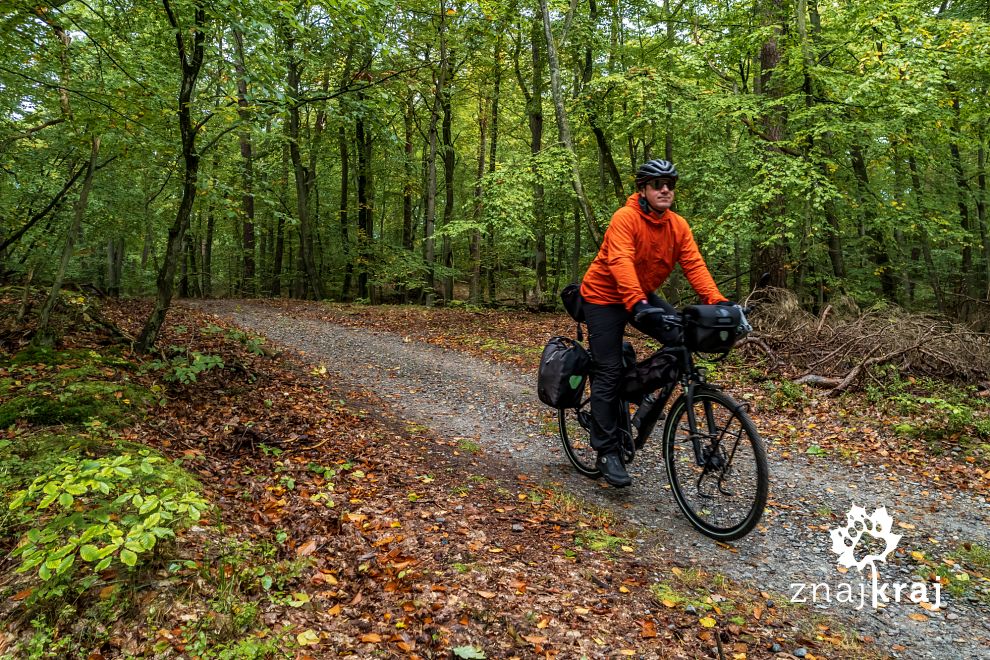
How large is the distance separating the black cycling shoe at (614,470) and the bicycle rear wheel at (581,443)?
0.87 feet

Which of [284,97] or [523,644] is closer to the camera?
[523,644]

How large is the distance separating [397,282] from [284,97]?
12.3m

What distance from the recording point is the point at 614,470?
160 inches

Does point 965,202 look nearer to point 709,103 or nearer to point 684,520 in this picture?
point 709,103

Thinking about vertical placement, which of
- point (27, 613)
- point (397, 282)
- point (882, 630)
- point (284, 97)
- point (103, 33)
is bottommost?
point (882, 630)

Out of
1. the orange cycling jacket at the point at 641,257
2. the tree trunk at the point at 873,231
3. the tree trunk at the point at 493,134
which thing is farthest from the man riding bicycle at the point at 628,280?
the tree trunk at the point at 493,134

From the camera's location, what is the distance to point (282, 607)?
2510 mm

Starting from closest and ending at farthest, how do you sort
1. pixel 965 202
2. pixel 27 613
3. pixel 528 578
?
pixel 27 613, pixel 528 578, pixel 965 202

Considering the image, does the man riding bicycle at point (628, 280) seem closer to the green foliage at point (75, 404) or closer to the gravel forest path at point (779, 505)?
the gravel forest path at point (779, 505)

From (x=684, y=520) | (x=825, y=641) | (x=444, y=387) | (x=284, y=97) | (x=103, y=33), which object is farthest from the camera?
(x=444, y=387)

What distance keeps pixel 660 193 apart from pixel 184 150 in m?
5.18

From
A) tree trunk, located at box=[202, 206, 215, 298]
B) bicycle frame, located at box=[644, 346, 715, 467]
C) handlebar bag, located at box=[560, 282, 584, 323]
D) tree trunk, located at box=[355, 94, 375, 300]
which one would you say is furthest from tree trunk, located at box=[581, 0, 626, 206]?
tree trunk, located at box=[202, 206, 215, 298]

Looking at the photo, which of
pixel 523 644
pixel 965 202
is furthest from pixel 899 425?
pixel 965 202

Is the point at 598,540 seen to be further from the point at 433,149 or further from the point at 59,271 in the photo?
the point at 433,149
